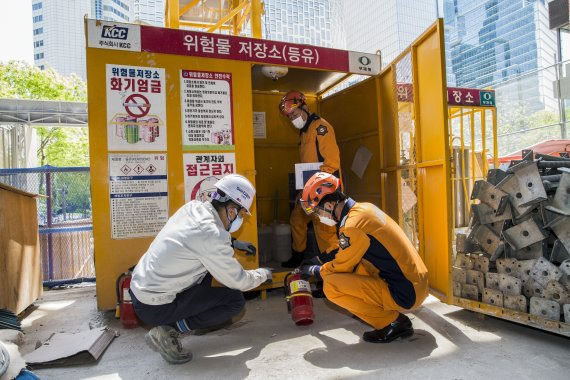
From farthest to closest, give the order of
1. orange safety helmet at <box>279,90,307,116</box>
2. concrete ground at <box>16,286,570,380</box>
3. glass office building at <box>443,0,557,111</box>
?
glass office building at <box>443,0,557,111</box> < orange safety helmet at <box>279,90,307,116</box> < concrete ground at <box>16,286,570,380</box>

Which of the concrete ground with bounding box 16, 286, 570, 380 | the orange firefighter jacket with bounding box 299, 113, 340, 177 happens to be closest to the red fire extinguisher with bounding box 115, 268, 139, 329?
the concrete ground with bounding box 16, 286, 570, 380

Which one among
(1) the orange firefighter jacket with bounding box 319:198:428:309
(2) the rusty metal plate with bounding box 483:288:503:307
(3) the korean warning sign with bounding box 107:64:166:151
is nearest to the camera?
(1) the orange firefighter jacket with bounding box 319:198:428:309

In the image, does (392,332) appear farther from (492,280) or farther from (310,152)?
(310,152)

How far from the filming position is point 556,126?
10.3 meters

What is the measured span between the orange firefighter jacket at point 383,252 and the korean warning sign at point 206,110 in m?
1.86

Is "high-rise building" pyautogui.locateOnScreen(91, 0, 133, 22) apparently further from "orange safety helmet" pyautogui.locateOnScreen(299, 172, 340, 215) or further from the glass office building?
"orange safety helmet" pyautogui.locateOnScreen(299, 172, 340, 215)

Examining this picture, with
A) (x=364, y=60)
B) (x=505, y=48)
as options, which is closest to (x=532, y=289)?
(x=364, y=60)

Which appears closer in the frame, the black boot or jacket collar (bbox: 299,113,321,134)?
jacket collar (bbox: 299,113,321,134)

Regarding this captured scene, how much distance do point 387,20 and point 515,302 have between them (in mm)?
14573

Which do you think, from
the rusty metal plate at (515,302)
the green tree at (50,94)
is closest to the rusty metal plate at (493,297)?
the rusty metal plate at (515,302)

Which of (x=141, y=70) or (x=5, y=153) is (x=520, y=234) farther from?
(x=5, y=153)

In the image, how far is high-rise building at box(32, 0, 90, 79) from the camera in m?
42.2

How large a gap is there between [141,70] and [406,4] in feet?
44.2

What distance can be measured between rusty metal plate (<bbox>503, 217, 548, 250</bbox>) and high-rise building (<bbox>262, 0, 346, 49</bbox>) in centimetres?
386
